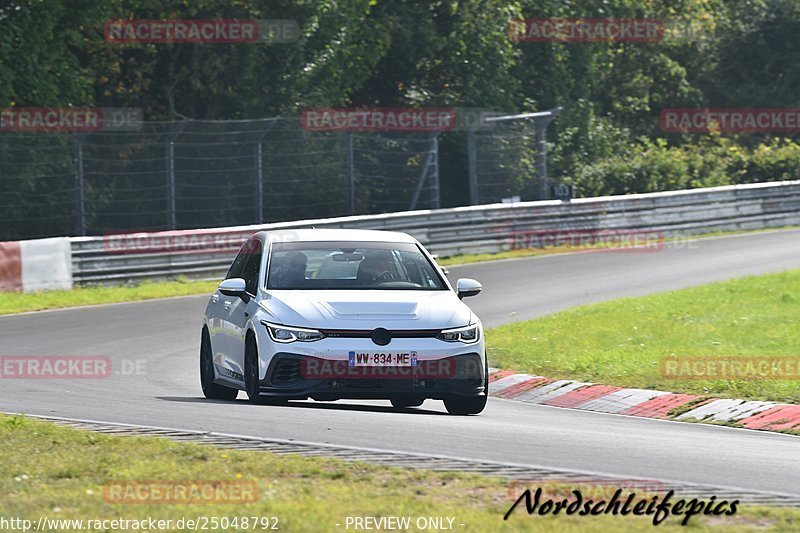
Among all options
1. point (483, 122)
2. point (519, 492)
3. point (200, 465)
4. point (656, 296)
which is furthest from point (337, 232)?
point (483, 122)

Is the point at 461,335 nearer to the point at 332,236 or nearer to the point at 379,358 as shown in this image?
the point at 379,358

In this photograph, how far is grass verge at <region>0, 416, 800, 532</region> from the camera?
7227 mm

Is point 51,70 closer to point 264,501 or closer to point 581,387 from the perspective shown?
point 581,387

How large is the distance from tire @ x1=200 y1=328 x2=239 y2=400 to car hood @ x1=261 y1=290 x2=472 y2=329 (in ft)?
4.77

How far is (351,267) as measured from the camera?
1310 centimetres

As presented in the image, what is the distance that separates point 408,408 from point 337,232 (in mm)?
1703

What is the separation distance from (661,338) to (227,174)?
13.2 metres

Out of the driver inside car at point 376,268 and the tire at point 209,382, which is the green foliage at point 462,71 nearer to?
the tire at point 209,382

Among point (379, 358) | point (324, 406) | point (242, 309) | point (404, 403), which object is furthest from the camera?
point (404, 403)

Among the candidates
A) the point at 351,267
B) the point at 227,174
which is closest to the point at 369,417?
the point at 351,267

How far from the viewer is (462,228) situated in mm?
30250

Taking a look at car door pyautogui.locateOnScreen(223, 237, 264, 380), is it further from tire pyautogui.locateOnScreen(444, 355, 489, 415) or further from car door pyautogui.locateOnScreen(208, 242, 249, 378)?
tire pyautogui.locateOnScreen(444, 355, 489, 415)

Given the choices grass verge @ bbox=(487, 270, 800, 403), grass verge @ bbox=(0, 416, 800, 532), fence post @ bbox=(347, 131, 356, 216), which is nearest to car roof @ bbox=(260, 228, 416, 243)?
grass verge @ bbox=(487, 270, 800, 403)

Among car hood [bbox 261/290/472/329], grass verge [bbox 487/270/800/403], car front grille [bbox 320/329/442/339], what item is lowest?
grass verge [bbox 487/270/800/403]
